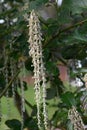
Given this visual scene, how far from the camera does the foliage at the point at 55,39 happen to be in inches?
44.7

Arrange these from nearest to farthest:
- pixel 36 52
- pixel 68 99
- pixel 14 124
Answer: pixel 36 52 < pixel 68 99 < pixel 14 124

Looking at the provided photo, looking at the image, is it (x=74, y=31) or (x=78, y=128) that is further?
(x=74, y=31)

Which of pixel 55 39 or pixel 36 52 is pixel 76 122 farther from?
pixel 55 39

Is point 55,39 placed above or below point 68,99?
above

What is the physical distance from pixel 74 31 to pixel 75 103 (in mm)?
215

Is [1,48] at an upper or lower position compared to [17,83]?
upper

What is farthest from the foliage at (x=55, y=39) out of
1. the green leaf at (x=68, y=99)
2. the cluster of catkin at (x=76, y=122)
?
the cluster of catkin at (x=76, y=122)

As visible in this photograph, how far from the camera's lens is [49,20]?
121cm

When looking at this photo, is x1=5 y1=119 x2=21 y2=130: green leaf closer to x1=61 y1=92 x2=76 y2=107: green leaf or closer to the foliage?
the foliage

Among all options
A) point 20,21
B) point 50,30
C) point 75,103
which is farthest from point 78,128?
point 20,21

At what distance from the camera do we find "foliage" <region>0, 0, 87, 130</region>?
114 cm

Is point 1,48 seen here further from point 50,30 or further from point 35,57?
point 35,57

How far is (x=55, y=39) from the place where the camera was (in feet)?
4.25

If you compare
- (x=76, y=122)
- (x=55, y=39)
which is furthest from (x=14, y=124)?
(x=76, y=122)
